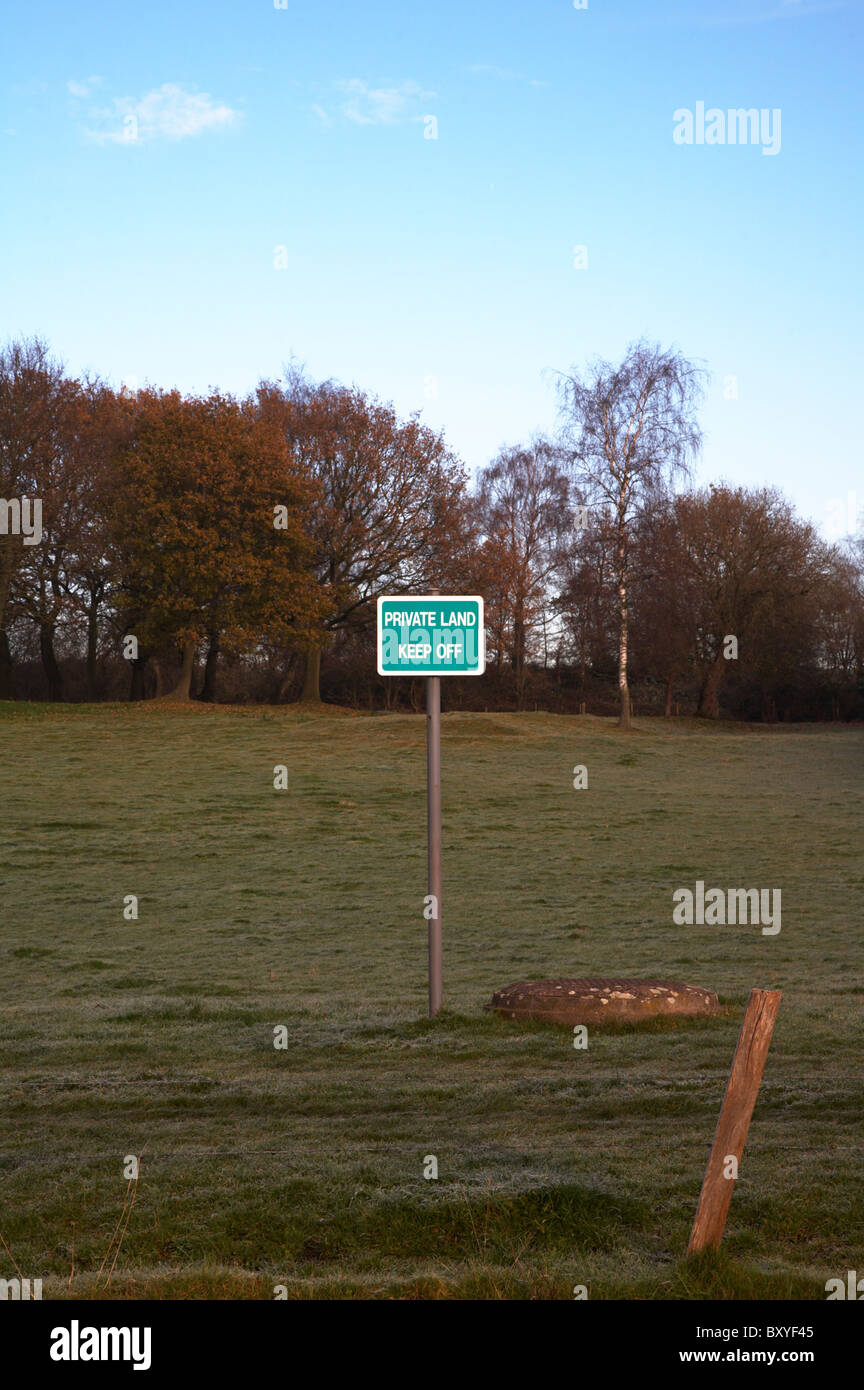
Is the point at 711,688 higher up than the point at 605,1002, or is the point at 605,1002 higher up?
the point at 711,688

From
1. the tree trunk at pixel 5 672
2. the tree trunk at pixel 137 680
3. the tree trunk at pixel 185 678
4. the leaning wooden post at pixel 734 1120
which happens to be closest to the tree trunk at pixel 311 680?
the tree trunk at pixel 185 678

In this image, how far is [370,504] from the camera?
52.1m

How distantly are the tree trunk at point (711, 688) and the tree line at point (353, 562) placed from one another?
0.10 meters

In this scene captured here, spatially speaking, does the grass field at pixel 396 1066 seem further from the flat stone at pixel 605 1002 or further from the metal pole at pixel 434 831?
the metal pole at pixel 434 831

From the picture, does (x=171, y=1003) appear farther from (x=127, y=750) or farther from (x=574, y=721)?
(x=574, y=721)

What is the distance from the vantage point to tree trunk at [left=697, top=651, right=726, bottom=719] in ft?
190

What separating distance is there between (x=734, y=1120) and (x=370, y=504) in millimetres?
48739

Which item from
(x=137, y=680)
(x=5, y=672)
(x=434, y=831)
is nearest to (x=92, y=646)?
(x=137, y=680)

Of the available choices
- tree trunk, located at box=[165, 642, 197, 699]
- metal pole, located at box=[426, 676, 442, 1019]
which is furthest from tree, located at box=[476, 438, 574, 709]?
metal pole, located at box=[426, 676, 442, 1019]

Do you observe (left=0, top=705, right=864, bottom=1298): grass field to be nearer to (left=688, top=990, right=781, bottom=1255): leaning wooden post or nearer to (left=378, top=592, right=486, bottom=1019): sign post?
(left=688, top=990, right=781, bottom=1255): leaning wooden post

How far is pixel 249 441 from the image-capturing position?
154 feet
